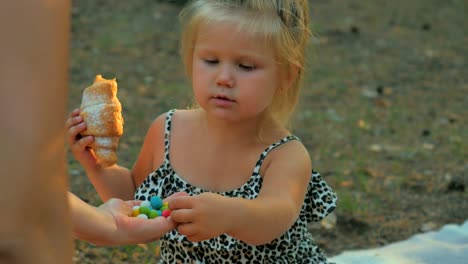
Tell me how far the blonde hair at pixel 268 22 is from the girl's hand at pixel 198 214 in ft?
2.06

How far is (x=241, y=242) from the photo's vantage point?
2527 mm

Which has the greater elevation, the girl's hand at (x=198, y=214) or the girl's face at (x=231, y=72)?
the girl's face at (x=231, y=72)

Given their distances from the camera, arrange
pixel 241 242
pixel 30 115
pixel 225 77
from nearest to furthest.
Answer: pixel 30 115 < pixel 225 77 < pixel 241 242

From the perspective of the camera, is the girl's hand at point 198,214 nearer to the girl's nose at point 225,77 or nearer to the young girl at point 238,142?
the young girl at point 238,142

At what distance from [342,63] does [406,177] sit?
2.07m

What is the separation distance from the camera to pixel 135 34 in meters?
6.51

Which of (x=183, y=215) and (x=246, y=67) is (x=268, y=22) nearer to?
(x=246, y=67)

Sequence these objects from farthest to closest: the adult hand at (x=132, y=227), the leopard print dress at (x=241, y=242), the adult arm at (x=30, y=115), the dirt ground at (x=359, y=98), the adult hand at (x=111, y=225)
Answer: the dirt ground at (x=359, y=98) → the leopard print dress at (x=241, y=242) → the adult hand at (x=132, y=227) → the adult hand at (x=111, y=225) → the adult arm at (x=30, y=115)

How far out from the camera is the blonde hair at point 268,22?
2455 mm

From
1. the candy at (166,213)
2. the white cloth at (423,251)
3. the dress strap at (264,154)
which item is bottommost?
the white cloth at (423,251)

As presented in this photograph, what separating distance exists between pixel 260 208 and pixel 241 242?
0.36m

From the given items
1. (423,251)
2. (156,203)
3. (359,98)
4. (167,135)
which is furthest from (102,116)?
(359,98)

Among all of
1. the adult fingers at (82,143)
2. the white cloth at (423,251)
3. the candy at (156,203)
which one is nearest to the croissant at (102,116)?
the adult fingers at (82,143)

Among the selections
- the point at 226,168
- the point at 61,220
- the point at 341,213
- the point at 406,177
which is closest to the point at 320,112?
the point at 406,177
